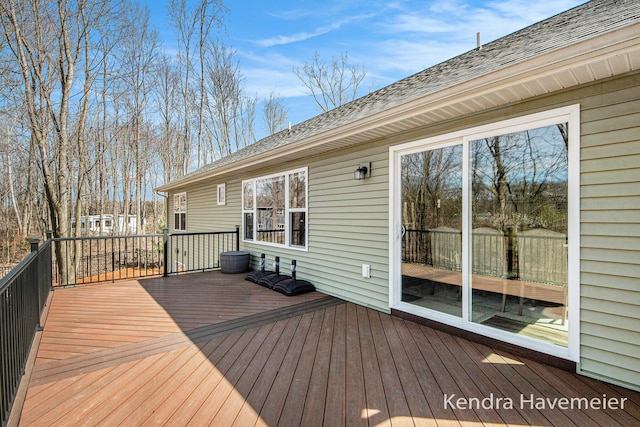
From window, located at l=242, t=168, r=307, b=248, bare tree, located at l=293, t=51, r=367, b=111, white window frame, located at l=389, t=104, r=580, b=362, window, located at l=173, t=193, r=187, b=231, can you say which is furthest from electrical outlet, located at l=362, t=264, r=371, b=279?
bare tree, located at l=293, t=51, r=367, b=111

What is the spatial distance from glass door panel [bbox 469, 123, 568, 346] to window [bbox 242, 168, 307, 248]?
9.30ft

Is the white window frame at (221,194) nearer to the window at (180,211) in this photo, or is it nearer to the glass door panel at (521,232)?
the window at (180,211)

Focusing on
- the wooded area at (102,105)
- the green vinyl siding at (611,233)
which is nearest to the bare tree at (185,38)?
the wooded area at (102,105)

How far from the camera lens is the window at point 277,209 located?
5.33 meters

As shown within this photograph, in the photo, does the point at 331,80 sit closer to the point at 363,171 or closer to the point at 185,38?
the point at 185,38

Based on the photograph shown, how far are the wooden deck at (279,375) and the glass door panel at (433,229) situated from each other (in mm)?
400

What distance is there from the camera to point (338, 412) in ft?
6.26

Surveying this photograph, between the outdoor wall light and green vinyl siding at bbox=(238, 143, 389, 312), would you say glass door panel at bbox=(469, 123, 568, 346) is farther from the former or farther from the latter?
the outdoor wall light

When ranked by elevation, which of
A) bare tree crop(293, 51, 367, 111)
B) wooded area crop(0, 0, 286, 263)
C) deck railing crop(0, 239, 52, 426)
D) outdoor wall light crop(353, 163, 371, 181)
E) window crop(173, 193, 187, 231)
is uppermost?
bare tree crop(293, 51, 367, 111)

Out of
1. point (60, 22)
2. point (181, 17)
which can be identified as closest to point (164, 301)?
point (60, 22)

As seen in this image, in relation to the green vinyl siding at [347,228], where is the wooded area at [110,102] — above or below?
above

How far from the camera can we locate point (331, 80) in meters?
14.9

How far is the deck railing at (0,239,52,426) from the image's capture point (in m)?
1.70

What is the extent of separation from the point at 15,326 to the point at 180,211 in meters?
9.31
